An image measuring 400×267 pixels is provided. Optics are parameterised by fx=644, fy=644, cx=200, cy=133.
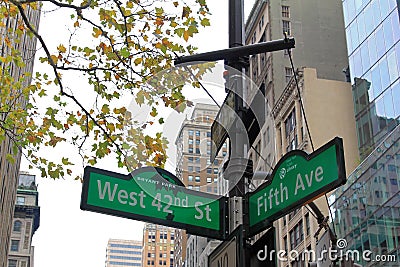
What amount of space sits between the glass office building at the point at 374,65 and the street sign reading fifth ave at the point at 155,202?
31297 mm

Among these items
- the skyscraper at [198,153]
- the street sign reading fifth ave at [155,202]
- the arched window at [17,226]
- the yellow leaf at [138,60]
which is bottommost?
the street sign reading fifth ave at [155,202]

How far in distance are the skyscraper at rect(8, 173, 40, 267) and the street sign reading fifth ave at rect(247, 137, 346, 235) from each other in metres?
107

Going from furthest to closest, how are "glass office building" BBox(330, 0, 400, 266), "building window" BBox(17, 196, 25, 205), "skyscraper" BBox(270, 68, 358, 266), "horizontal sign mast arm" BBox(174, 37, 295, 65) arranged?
"building window" BBox(17, 196, 25, 205) → "skyscraper" BBox(270, 68, 358, 266) → "glass office building" BBox(330, 0, 400, 266) → "horizontal sign mast arm" BBox(174, 37, 295, 65)

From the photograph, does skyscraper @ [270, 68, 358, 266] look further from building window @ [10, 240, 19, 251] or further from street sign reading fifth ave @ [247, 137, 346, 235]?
building window @ [10, 240, 19, 251]

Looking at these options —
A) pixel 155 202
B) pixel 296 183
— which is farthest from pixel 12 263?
pixel 296 183

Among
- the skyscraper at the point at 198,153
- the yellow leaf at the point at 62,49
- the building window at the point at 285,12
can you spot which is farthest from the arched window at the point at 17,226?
the skyscraper at the point at 198,153

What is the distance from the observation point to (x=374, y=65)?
38.2m

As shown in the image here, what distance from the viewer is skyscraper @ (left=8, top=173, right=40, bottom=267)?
4264 inches

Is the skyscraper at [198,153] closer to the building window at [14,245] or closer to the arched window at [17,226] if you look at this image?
the building window at [14,245]

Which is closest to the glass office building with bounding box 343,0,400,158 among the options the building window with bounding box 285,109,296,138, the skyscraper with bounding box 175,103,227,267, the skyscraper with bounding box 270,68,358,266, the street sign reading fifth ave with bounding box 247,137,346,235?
the skyscraper with bounding box 270,68,358,266

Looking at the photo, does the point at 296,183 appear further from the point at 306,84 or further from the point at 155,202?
the point at 306,84

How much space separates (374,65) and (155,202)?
116 feet

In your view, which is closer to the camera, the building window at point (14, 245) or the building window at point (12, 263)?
the building window at point (12, 263)

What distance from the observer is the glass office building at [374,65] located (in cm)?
3547
